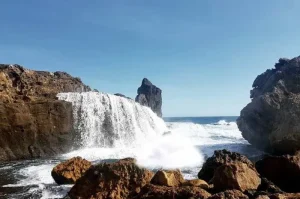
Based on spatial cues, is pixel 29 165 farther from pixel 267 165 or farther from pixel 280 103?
pixel 280 103

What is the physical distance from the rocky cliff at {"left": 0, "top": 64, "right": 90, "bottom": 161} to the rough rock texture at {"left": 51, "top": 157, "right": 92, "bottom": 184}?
9543mm

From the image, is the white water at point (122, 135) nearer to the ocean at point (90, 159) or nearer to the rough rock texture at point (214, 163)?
the ocean at point (90, 159)

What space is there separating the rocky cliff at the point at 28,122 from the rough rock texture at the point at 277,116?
585 inches

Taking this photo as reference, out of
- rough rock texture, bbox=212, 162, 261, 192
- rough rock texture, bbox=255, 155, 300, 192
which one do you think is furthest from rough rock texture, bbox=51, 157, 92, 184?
rough rock texture, bbox=255, 155, 300, 192

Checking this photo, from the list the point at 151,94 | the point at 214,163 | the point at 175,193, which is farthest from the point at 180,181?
the point at 151,94

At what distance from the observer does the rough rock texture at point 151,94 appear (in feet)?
342

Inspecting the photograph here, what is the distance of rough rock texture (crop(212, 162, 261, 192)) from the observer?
809 centimetres

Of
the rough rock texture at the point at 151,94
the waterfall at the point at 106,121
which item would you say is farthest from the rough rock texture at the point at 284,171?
the rough rock texture at the point at 151,94

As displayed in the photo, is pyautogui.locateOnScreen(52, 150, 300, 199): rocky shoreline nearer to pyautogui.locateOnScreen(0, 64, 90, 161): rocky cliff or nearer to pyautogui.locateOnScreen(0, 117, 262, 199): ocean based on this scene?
pyautogui.locateOnScreen(0, 117, 262, 199): ocean

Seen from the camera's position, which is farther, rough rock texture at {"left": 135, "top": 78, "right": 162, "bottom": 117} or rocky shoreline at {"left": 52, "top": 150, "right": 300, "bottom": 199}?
rough rock texture at {"left": 135, "top": 78, "right": 162, "bottom": 117}

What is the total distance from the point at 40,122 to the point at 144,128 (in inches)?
381

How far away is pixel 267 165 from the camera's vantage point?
10.4 metres

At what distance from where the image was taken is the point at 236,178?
815 centimetres

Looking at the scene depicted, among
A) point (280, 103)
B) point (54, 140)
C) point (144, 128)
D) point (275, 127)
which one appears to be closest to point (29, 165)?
point (54, 140)
